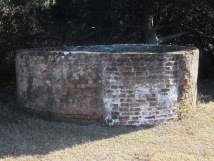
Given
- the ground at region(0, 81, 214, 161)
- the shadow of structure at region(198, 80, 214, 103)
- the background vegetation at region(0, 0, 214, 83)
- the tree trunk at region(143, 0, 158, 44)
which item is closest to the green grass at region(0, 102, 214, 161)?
the ground at region(0, 81, 214, 161)

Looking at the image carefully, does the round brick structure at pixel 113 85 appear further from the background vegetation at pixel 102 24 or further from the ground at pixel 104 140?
the background vegetation at pixel 102 24

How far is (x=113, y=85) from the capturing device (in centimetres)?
683

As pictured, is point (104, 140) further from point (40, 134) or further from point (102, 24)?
point (102, 24)

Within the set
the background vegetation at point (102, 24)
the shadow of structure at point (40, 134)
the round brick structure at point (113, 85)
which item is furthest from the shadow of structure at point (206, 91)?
the shadow of structure at point (40, 134)

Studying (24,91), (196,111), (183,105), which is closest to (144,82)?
(183,105)

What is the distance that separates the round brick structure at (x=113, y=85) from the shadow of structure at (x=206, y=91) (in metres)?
2.16

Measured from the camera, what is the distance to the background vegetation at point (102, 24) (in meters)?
10.2

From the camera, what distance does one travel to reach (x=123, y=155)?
5730 millimetres

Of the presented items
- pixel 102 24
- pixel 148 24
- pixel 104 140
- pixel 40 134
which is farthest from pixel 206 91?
pixel 40 134

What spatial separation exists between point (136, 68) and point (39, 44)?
4.45m

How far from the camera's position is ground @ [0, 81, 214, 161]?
18.7ft

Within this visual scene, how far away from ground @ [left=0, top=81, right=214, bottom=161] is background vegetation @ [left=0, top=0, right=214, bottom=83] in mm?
3010

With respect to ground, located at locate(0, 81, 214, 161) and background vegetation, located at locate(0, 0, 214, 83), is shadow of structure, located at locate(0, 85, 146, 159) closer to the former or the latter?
ground, located at locate(0, 81, 214, 161)

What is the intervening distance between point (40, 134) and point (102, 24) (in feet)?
17.5
